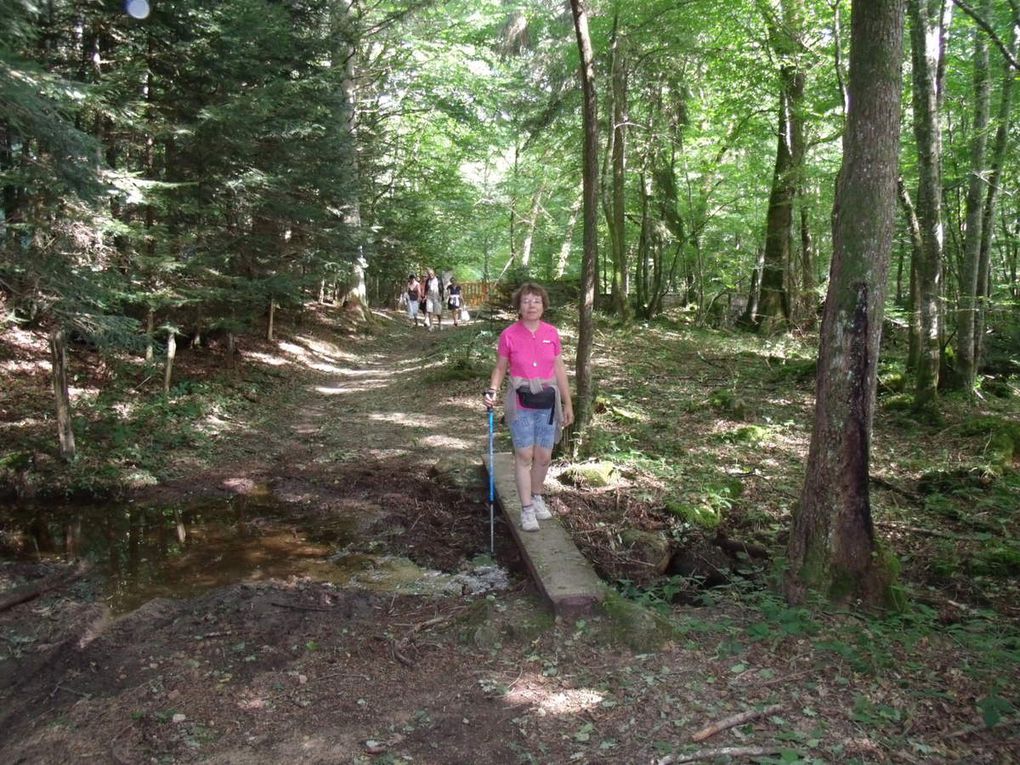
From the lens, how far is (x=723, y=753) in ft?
9.38

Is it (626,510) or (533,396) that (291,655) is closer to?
(533,396)

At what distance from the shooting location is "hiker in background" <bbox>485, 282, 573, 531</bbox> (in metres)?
5.29

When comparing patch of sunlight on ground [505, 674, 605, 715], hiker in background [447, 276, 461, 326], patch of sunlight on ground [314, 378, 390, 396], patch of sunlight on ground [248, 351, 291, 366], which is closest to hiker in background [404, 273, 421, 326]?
hiker in background [447, 276, 461, 326]

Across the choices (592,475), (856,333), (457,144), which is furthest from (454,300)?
(856,333)

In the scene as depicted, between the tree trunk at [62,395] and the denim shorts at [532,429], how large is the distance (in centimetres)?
575

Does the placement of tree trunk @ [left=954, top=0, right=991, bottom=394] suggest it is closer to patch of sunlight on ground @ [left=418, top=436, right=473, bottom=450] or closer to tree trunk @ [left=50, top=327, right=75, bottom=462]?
patch of sunlight on ground @ [left=418, top=436, right=473, bottom=450]

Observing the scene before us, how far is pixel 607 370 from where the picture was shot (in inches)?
519

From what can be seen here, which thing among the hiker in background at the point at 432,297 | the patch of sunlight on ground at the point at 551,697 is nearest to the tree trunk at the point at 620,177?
the hiker in background at the point at 432,297

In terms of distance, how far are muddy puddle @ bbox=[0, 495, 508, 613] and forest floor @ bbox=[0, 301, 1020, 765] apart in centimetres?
6

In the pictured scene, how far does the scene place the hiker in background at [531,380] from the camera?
17.4 feet

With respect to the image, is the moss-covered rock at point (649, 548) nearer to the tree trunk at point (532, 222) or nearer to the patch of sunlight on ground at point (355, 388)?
the patch of sunlight on ground at point (355, 388)

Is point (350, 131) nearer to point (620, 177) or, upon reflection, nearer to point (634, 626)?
point (620, 177)

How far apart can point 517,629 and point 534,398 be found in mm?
1804

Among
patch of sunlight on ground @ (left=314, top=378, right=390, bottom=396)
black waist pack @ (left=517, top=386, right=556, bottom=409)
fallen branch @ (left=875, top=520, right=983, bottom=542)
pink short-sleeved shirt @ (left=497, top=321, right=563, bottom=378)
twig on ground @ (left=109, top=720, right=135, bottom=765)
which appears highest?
pink short-sleeved shirt @ (left=497, top=321, right=563, bottom=378)
